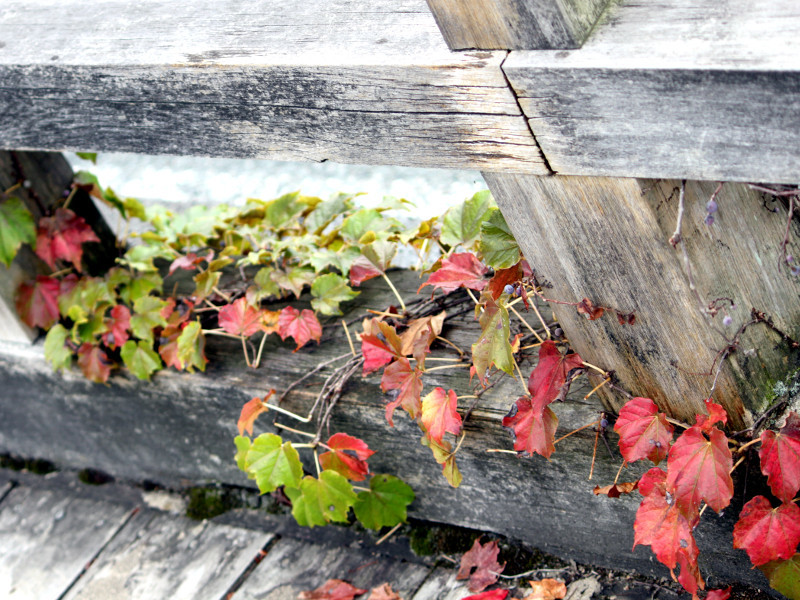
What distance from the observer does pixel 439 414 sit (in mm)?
1334

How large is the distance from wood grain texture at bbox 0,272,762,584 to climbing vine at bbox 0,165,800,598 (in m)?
0.04

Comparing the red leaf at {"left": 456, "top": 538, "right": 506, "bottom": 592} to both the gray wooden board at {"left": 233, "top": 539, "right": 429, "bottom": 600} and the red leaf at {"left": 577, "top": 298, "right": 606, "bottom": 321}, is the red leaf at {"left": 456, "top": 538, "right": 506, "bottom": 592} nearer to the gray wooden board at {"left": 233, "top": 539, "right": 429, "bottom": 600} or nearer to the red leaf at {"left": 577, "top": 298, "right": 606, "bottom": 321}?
the gray wooden board at {"left": 233, "top": 539, "right": 429, "bottom": 600}

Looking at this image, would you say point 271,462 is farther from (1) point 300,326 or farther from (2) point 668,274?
(2) point 668,274

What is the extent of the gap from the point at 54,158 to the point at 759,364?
188 cm

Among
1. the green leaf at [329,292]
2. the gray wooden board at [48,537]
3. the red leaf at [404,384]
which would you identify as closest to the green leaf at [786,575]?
the red leaf at [404,384]

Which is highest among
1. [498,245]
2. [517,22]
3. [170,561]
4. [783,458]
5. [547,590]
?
[517,22]

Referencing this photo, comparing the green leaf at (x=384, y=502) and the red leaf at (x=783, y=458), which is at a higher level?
the red leaf at (x=783, y=458)

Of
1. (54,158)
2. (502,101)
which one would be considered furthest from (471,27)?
(54,158)

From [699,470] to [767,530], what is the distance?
0.16 meters

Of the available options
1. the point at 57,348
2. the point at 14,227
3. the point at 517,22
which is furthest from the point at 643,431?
the point at 14,227

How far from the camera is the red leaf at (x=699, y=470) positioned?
42.7 inches

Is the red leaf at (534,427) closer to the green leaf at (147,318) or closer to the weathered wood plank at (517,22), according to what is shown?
the weathered wood plank at (517,22)

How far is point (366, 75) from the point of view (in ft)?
3.52

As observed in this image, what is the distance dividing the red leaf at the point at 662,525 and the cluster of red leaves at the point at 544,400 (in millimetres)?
173
